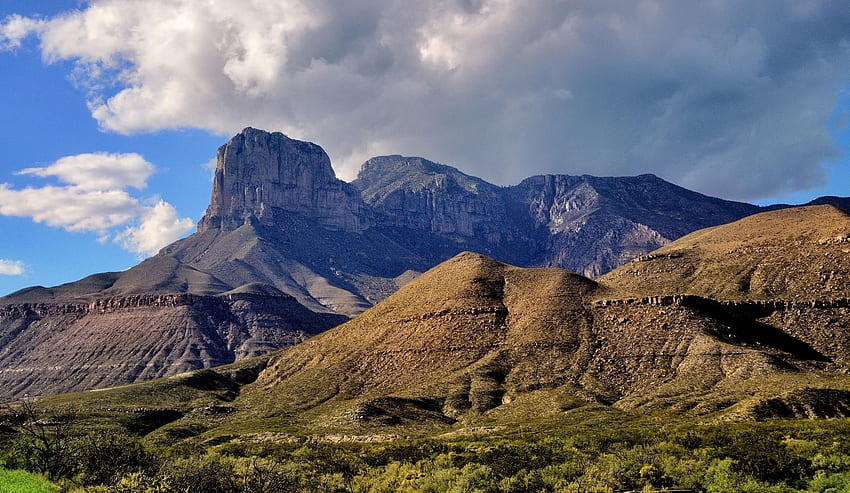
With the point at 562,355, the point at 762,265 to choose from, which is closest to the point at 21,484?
the point at 562,355

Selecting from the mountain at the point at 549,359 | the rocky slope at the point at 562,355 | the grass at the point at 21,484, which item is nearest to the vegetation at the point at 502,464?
the grass at the point at 21,484

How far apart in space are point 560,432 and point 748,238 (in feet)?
372

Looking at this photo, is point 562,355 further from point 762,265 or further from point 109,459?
point 109,459

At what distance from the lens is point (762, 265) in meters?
152

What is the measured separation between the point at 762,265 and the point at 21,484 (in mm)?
144154

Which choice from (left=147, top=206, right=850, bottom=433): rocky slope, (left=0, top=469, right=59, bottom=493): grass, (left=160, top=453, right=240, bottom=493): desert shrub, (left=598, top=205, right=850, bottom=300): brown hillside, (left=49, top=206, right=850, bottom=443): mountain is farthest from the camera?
(left=598, top=205, right=850, bottom=300): brown hillside

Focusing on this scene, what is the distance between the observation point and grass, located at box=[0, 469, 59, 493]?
39.5 m

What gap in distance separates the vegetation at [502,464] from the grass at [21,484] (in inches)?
45.9

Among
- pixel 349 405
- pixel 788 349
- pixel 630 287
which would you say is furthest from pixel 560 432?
pixel 630 287

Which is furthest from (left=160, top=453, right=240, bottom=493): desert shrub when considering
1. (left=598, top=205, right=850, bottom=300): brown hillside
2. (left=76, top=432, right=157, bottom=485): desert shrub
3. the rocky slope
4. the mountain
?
(left=598, top=205, right=850, bottom=300): brown hillside

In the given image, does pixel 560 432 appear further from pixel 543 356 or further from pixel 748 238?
pixel 748 238

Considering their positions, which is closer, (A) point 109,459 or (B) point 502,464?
(A) point 109,459

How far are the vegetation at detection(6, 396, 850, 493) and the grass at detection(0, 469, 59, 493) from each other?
45.9 inches

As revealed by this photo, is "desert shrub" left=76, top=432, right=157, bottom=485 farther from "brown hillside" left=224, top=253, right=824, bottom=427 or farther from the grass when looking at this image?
"brown hillside" left=224, top=253, right=824, bottom=427
